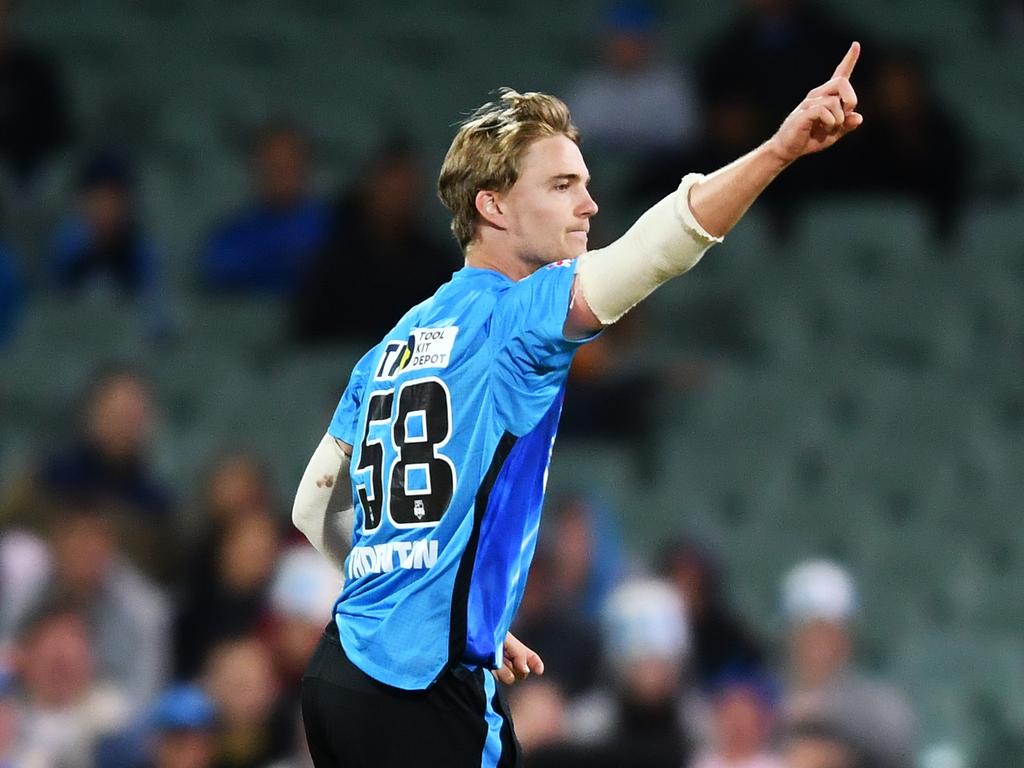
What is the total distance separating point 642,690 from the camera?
6.85 metres

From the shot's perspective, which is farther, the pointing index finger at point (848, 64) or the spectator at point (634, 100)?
the spectator at point (634, 100)

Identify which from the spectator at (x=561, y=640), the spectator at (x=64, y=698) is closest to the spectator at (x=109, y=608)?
the spectator at (x=64, y=698)

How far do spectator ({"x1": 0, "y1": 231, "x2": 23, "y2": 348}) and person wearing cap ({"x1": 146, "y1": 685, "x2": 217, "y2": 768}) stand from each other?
3.12 metres

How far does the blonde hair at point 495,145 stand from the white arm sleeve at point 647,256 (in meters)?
0.37

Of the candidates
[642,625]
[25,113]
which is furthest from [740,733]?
[25,113]

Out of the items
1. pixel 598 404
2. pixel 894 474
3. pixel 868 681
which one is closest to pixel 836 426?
pixel 894 474

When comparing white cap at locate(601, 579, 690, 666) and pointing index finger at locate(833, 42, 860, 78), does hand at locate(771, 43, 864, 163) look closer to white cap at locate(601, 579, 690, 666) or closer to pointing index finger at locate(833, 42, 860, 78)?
pointing index finger at locate(833, 42, 860, 78)

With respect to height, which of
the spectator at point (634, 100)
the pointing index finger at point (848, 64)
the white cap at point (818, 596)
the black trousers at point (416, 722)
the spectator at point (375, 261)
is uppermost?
the spectator at point (634, 100)

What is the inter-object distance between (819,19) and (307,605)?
460 centimetres

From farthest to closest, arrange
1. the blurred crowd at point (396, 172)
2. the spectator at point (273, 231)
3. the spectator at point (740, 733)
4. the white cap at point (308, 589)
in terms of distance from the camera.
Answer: the spectator at point (273, 231) < the blurred crowd at point (396, 172) < the white cap at point (308, 589) < the spectator at point (740, 733)

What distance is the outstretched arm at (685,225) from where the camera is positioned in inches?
122

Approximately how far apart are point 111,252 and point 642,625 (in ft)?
12.4

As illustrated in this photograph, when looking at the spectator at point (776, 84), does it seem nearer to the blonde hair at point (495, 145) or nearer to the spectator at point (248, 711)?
the spectator at point (248, 711)

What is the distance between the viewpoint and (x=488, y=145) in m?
3.58
